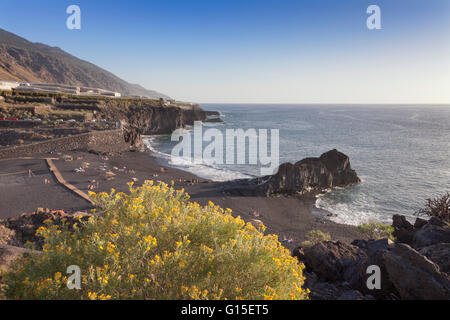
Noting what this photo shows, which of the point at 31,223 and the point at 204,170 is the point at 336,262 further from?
the point at 204,170

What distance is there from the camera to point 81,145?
95.4ft

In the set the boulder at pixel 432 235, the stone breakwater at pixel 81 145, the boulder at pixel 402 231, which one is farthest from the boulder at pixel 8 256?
the stone breakwater at pixel 81 145

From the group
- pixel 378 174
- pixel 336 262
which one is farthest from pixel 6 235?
pixel 378 174

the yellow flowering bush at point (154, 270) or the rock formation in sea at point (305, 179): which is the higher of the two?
the yellow flowering bush at point (154, 270)

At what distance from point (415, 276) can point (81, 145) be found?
3221cm

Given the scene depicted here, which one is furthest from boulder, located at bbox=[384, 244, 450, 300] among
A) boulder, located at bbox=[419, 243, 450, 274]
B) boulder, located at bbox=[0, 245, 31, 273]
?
boulder, located at bbox=[0, 245, 31, 273]

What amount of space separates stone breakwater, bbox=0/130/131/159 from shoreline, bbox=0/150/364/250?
5.34 feet

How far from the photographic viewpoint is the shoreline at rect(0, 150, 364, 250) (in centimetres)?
1366

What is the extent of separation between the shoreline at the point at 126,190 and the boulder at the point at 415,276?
679cm

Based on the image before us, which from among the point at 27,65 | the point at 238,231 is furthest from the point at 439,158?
the point at 27,65

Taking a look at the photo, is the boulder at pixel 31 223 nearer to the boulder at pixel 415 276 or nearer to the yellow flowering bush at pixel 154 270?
the yellow flowering bush at pixel 154 270

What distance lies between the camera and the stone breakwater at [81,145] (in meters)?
23.1

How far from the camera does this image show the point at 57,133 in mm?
29062
